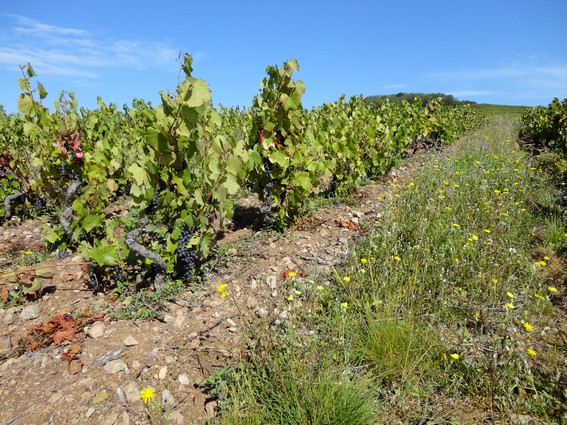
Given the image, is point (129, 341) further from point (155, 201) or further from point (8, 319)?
point (8, 319)

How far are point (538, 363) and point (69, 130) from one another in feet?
20.2

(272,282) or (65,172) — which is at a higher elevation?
(65,172)

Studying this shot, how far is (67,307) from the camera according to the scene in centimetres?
373

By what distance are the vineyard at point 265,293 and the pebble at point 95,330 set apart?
0.6 inches

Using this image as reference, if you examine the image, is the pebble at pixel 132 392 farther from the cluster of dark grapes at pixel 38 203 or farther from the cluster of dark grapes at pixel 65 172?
the cluster of dark grapes at pixel 38 203

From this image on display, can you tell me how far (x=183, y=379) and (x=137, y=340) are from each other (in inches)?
27.7

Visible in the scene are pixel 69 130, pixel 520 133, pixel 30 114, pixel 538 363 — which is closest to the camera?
pixel 538 363

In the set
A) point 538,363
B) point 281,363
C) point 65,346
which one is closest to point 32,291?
point 65,346

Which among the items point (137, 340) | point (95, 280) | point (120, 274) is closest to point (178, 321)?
point (137, 340)

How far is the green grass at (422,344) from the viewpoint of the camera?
2.36 meters

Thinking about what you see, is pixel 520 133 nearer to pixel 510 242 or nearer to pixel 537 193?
pixel 537 193

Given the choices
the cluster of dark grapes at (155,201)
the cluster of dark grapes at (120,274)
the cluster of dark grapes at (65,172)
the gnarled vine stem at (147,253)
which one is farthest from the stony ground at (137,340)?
the cluster of dark grapes at (65,172)

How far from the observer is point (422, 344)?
9.29ft

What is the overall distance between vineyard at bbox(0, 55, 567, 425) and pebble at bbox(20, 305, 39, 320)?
40 mm
